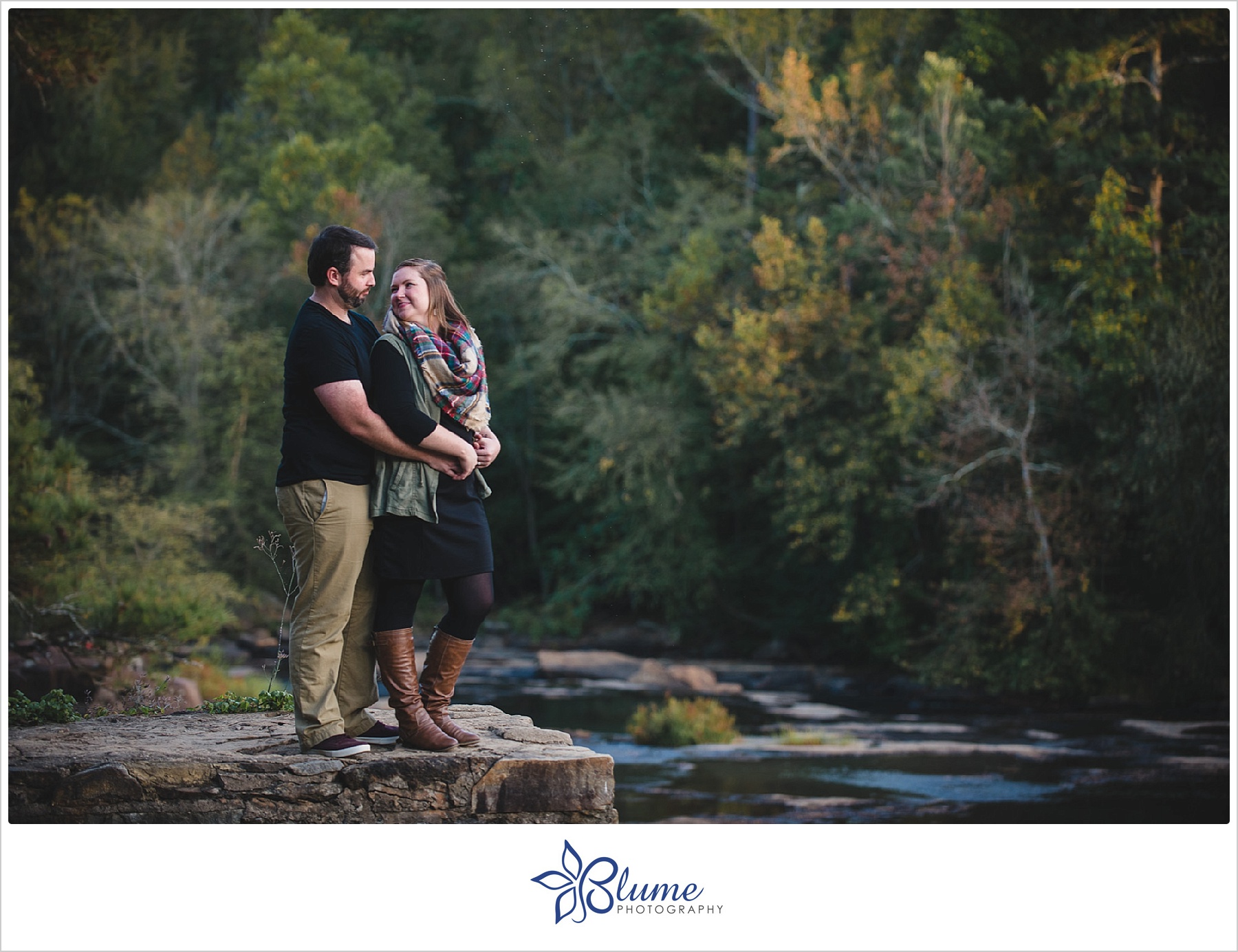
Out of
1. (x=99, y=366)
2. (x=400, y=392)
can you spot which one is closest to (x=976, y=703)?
(x=400, y=392)

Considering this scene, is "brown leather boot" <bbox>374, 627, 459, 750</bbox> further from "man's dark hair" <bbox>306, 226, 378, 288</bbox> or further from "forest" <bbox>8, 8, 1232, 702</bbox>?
"forest" <bbox>8, 8, 1232, 702</bbox>

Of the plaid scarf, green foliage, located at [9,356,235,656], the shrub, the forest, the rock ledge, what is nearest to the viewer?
the plaid scarf

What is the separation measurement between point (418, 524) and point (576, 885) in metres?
1.43

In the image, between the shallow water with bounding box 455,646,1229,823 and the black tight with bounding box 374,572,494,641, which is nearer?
the black tight with bounding box 374,572,494,641

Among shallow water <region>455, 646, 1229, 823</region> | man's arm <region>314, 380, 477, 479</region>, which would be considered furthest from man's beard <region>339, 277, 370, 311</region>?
shallow water <region>455, 646, 1229, 823</region>

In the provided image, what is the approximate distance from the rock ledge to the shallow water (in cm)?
629

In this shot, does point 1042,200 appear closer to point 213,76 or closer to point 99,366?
point 99,366

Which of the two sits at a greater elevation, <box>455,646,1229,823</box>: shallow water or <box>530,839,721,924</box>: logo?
<box>530,839,721,924</box>: logo

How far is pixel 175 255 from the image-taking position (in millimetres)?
19531

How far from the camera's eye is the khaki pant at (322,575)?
3.65m

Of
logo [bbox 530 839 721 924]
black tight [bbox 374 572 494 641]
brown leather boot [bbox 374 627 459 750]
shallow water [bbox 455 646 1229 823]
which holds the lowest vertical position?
shallow water [bbox 455 646 1229 823]

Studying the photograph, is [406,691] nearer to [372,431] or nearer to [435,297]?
[372,431]

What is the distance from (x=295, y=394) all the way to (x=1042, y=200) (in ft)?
47.1

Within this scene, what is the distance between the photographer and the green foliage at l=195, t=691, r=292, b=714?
4949 millimetres
